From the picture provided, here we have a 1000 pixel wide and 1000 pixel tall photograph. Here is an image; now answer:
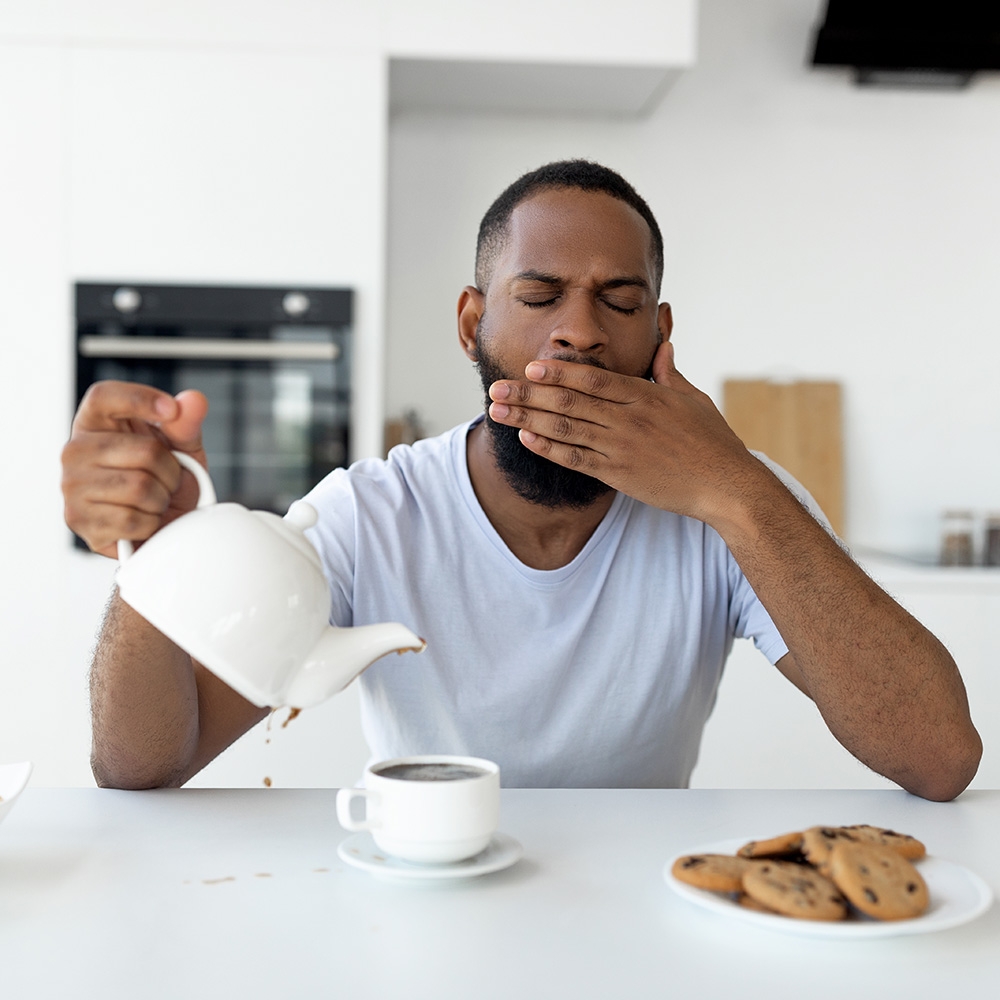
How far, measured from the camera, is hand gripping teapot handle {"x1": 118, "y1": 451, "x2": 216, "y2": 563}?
0.77 meters

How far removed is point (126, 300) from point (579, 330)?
5.35ft

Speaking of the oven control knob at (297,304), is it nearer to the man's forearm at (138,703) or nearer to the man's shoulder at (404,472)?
the man's shoulder at (404,472)

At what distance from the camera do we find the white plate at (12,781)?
867 millimetres

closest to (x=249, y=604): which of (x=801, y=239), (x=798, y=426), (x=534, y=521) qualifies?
(x=534, y=521)

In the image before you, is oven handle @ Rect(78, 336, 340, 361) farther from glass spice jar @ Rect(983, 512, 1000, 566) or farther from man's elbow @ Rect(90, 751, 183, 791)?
glass spice jar @ Rect(983, 512, 1000, 566)

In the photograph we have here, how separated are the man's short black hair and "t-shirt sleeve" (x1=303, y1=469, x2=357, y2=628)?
1.19 ft

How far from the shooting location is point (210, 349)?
263cm

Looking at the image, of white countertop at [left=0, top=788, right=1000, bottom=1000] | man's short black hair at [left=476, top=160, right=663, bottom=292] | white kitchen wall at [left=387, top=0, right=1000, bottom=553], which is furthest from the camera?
white kitchen wall at [left=387, top=0, right=1000, bottom=553]

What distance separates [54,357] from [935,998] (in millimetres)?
2455

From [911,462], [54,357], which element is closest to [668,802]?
[54,357]

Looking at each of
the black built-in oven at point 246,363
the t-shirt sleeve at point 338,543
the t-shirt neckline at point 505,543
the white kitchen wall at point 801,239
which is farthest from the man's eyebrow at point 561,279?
the white kitchen wall at point 801,239

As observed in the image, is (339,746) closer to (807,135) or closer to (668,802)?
(668,802)

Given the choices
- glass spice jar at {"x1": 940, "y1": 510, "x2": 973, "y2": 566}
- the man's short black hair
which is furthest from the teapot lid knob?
glass spice jar at {"x1": 940, "y1": 510, "x2": 973, "y2": 566}

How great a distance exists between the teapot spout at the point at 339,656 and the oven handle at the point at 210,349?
193 centimetres
